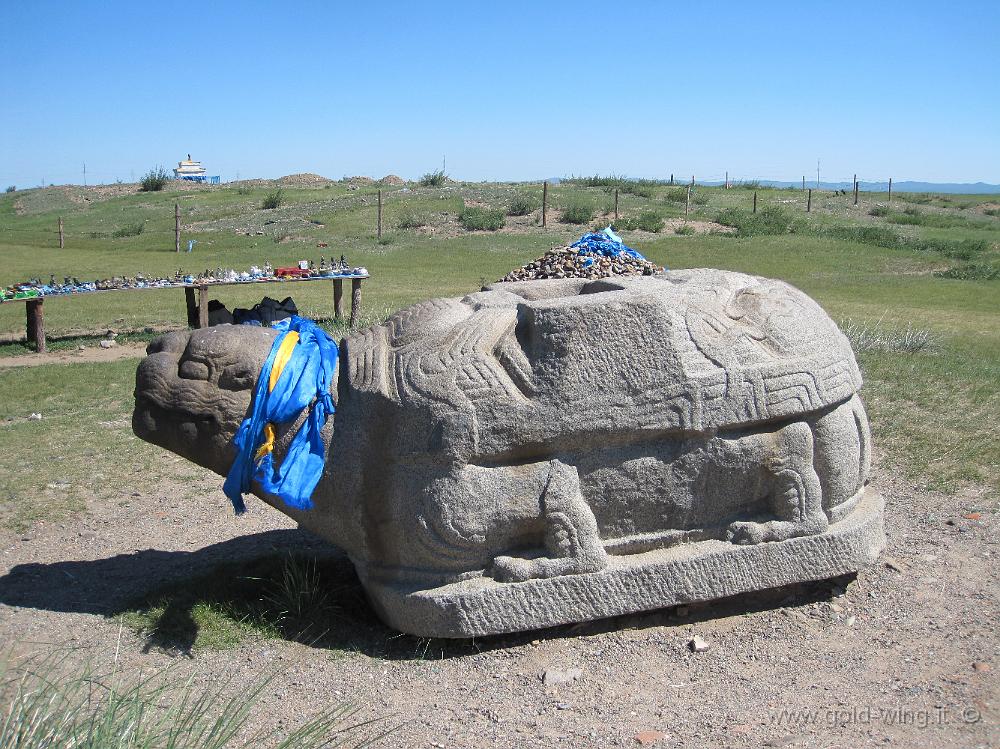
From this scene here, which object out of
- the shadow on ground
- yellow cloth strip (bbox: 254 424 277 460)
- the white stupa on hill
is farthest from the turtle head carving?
the white stupa on hill

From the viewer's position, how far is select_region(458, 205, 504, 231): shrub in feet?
73.3

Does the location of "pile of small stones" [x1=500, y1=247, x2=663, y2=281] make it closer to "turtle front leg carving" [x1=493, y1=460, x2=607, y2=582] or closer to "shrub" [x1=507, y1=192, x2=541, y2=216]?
"turtle front leg carving" [x1=493, y1=460, x2=607, y2=582]

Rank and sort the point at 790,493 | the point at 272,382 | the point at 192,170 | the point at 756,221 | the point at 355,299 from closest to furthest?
the point at 272,382 → the point at 790,493 → the point at 355,299 → the point at 756,221 → the point at 192,170

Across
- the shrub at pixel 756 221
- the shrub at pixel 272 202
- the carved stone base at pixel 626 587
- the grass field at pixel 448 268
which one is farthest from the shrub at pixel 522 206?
the carved stone base at pixel 626 587

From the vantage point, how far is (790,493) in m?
4.02

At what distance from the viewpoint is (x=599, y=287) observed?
4.34 metres

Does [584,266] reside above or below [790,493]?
above

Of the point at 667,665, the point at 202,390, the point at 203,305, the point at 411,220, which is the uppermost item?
the point at 411,220

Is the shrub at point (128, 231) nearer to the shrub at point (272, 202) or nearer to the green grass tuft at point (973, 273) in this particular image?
the shrub at point (272, 202)

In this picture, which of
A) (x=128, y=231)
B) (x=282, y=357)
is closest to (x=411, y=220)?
(x=128, y=231)

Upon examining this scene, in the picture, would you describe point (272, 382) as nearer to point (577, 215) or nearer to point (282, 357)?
point (282, 357)

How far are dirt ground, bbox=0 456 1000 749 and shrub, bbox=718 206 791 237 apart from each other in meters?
16.4

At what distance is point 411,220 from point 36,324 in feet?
43.4

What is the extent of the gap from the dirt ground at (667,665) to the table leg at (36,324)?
650cm
